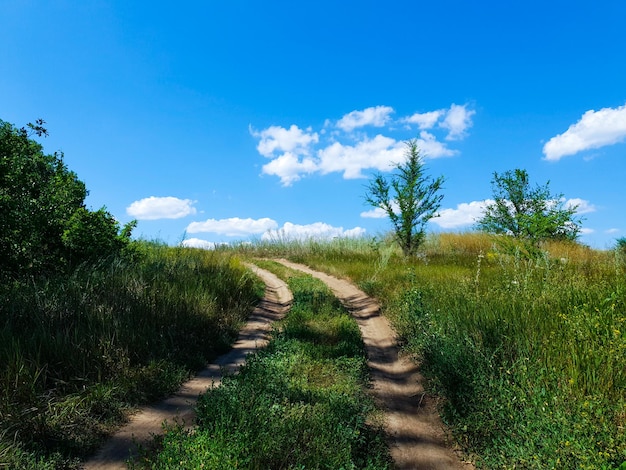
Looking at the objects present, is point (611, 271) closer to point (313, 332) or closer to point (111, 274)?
point (313, 332)

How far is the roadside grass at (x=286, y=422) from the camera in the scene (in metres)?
3.44

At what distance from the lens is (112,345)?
580cm

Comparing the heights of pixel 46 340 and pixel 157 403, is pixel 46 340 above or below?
above

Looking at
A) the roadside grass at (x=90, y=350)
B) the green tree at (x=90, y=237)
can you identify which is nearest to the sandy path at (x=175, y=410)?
the roadside grass at (x=90, y=350)

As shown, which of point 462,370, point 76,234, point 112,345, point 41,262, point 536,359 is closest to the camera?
point 536,359

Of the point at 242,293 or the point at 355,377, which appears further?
the point at 242,293

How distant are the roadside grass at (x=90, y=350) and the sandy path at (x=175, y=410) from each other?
0.53 ft

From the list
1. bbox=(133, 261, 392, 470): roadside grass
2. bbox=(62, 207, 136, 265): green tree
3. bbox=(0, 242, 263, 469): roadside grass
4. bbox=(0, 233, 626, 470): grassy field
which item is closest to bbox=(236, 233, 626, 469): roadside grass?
bbox=(0, 233, 626, 470): grassy field

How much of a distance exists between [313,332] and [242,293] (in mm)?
4493

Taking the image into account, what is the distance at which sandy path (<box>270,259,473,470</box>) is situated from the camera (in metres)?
4.26

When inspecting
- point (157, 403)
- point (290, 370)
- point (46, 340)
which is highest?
point (46, 340)

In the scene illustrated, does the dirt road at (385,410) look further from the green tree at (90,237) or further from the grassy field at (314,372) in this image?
the green tree at (90,237)

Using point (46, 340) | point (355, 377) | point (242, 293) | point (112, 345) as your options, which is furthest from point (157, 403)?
point (242, 293)

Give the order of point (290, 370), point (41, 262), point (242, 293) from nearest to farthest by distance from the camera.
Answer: point (290, 370) < point (41, 262) < point (242, 293)
